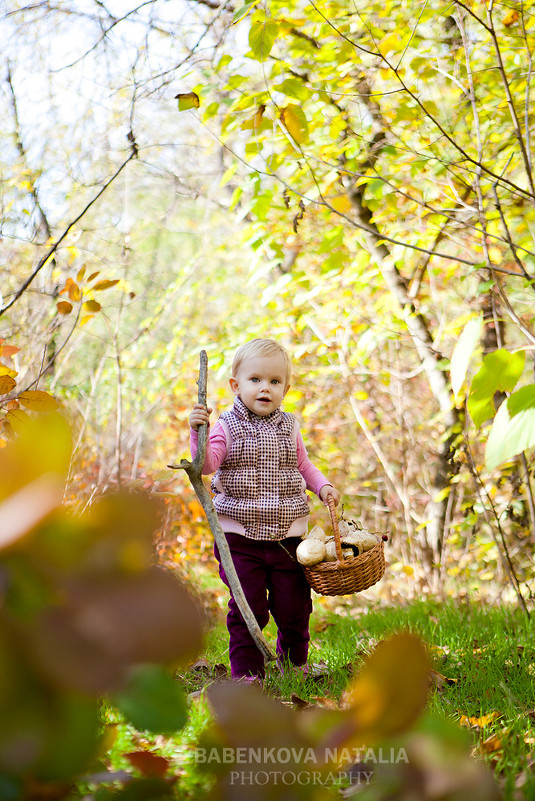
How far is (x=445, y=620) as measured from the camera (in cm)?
279

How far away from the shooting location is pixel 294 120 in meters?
2.23

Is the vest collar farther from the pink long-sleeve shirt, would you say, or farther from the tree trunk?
the tree trunk

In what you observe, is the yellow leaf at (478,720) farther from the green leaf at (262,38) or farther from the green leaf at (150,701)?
the green leaf at (262,38)

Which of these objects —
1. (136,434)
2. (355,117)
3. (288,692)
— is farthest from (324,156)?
(136,434)

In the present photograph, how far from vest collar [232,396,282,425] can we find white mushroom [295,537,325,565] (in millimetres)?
594

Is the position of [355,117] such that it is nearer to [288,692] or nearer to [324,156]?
[324,156]

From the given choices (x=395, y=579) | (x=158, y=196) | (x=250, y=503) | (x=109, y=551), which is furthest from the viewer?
(x=158, y=196)

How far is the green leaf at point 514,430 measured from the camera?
3.66 feet

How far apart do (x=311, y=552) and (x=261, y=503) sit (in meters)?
0.35

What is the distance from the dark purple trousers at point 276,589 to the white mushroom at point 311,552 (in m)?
0.26

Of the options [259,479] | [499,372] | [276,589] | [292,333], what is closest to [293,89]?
[499,372]

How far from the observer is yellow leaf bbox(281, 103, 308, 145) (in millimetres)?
2211

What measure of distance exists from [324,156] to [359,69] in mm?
570

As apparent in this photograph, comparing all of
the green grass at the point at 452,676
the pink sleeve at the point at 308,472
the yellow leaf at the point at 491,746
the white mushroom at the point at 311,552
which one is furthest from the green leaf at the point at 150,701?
the pink sleeve at the point at 308,472
